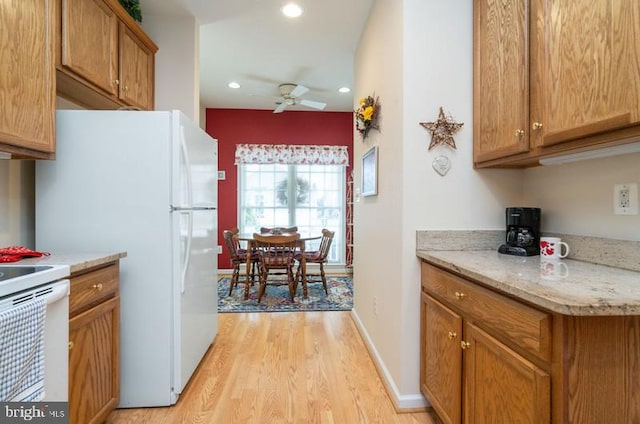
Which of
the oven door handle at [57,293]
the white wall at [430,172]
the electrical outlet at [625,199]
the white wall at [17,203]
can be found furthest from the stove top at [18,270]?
the electrical outlet at [625,199]

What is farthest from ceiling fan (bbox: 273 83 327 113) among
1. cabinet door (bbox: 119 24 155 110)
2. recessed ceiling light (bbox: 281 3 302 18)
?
cabinet door (bbox: 119 24 155 110)

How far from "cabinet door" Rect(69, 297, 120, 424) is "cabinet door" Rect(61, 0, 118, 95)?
1.28 metres

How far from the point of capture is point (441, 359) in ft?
5.03

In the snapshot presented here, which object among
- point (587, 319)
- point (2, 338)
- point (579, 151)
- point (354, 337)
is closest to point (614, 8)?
point (579, 151)

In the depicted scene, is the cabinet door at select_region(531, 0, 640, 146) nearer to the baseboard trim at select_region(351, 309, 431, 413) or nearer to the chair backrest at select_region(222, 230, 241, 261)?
the baseboard trim at select_region(351, 309, 431, 413)

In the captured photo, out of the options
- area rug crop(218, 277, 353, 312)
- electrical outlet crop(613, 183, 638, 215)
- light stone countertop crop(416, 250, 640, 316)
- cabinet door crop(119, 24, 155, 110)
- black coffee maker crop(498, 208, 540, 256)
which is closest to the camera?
light stone countertop crop(416, 250, 640, 316)

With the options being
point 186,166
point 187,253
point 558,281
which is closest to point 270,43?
point 186,166

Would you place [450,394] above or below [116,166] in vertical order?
below

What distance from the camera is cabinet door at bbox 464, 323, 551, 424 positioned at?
926 millimetres

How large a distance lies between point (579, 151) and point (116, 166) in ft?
7.11

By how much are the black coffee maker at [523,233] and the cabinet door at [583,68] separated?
450 millimetres

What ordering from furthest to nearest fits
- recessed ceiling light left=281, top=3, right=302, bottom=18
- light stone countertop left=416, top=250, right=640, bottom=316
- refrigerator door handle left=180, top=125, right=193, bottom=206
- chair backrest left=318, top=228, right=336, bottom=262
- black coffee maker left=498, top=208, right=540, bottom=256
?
chair backrest left=318, top=228, right=336, bottom=262
recessed ceiling light left=281, top=3, right=302, bottom=18
refrigerator door handle left=180, top=125, right=193, bottom=206
black coffee maker left=498, top=208, right=540, bottom=256
light stone countertop left=416, top=250, right=640, bottom=316

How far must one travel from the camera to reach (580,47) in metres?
1.10

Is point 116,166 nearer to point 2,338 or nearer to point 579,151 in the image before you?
point 2,338
